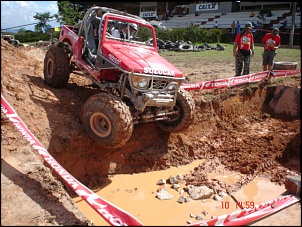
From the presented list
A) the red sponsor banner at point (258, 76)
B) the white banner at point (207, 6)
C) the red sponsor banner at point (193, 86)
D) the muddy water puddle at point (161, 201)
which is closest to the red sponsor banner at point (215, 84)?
the red sponsor banner at point (193, 86)

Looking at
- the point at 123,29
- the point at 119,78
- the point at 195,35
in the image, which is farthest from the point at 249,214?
the point at 195,35

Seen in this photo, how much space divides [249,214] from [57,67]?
5.11 meters

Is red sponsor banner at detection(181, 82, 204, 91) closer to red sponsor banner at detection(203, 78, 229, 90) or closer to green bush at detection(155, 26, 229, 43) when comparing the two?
red sponsor banner at detection(203, 78, 229, 90)

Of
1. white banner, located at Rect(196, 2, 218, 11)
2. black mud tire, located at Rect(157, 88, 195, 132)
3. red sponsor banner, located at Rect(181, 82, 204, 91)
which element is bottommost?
black mud tire, located at Rect(157, 88, 195, 132)

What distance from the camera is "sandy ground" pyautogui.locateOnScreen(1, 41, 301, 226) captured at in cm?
419

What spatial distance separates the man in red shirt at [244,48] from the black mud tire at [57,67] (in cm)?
506

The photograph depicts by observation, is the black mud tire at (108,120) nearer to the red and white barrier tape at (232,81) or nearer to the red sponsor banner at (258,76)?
A: the red and white barrier tape at (232,81)

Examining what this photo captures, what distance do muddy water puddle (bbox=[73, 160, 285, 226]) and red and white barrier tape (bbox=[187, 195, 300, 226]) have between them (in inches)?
31.3

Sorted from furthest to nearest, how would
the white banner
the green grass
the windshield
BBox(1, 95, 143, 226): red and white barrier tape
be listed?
the white banner
the green grass
the windshield
BBox(1, 95, 143, 226): red and white barrier tape

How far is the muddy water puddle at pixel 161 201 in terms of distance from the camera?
501 cm

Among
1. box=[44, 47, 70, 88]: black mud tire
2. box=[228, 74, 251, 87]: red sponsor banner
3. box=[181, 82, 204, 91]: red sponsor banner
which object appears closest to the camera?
box=[44, 47, 70, 88]: black mud tire

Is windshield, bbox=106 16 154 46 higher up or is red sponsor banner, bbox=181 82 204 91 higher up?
windshield, bbox=106 16 154 46

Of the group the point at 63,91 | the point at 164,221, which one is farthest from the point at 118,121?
the point at 63,91
